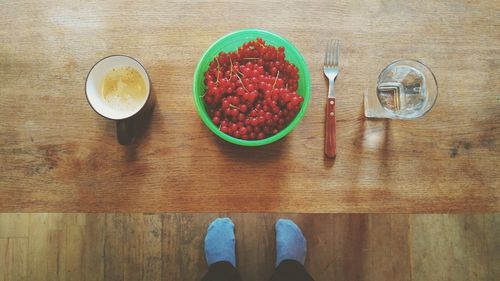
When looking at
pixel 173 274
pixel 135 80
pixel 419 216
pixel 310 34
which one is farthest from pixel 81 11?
pixel 419 216

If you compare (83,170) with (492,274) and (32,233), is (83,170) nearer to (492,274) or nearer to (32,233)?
(32,233)

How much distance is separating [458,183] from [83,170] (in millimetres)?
833

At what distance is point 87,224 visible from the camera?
1202 mm

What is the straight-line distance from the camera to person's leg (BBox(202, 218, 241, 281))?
3.63ft

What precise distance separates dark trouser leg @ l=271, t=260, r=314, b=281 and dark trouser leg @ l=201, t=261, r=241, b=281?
0.12m

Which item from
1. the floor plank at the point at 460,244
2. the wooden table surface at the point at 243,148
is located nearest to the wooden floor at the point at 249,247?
the floor plank at the point at 460,244

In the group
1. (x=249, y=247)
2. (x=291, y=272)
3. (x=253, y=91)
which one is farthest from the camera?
(x=249, y=247)

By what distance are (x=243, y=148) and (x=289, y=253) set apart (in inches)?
17.3

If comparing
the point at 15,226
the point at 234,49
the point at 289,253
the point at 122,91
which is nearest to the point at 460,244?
the point at 289,253

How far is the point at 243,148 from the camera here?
837 millimetres

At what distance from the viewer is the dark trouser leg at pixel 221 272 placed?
110cm

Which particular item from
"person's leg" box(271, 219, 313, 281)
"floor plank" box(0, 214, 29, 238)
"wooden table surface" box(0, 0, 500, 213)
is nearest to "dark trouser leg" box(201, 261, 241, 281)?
"person's leg" box(271, 219, 313, 281)

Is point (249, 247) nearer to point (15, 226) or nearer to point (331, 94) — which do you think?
point (331, 94)

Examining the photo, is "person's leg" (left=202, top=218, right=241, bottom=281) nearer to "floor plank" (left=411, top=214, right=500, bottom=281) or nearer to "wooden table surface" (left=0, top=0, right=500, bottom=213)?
"wooden table surface" (left=0, top=0, right=500, bottom=213)
